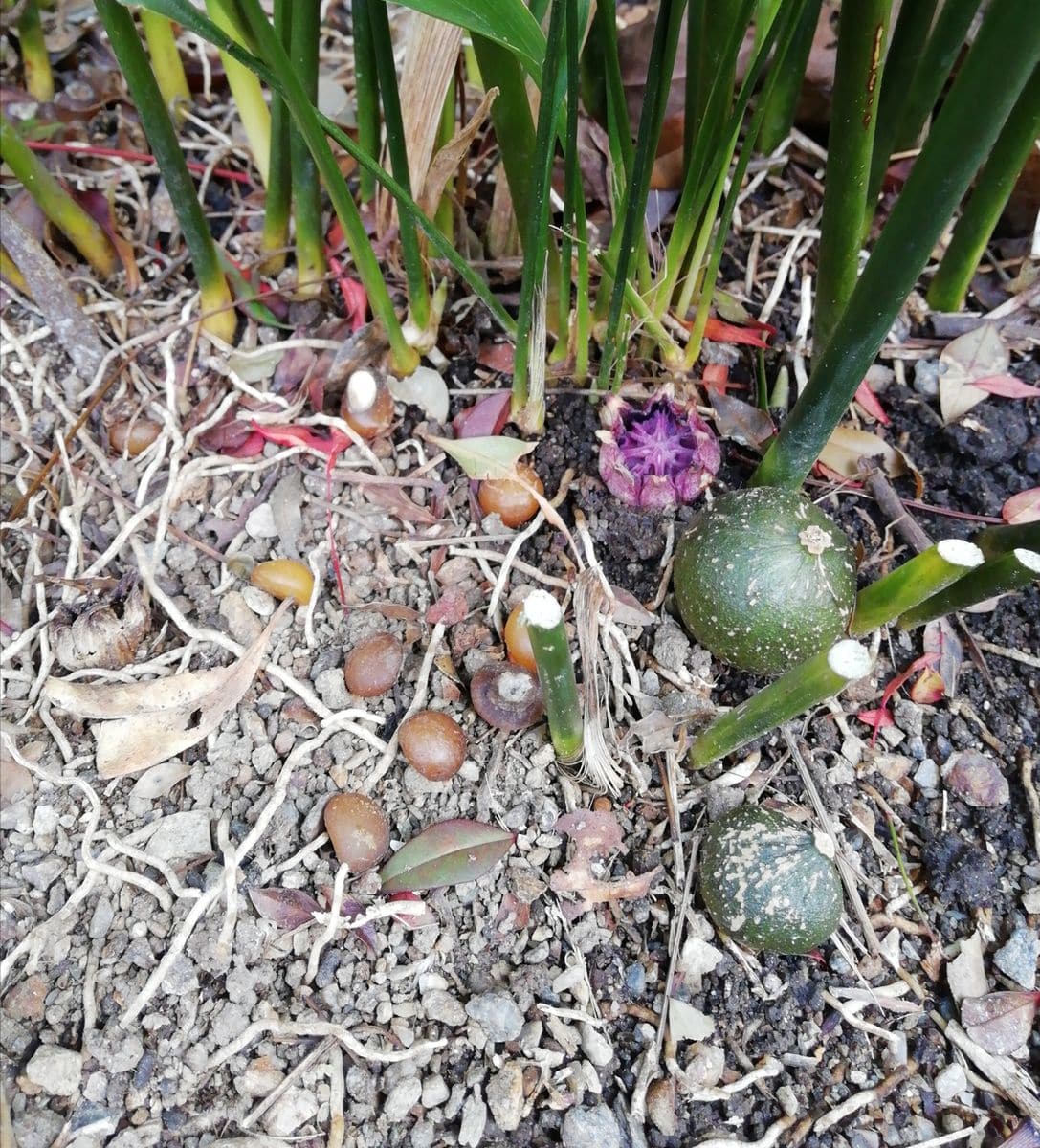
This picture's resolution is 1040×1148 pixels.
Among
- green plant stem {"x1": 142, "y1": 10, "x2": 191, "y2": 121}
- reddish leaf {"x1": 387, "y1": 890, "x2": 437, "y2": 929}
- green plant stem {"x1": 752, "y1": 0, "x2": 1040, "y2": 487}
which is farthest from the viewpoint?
green plant stem {"x1": 142, "y1": 10, "x2": 191, "y2": 121}

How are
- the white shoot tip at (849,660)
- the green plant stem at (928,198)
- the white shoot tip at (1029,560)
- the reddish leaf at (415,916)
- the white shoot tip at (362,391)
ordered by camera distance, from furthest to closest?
the white shoot tip at (362,391) → the reddish leaf at (415,916) → the white shoot tip at (1029,560) → the white shoot tip at (849,660) → the green plant stem at (928,198)

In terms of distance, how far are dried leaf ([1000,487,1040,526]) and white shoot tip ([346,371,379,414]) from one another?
30.1 inches

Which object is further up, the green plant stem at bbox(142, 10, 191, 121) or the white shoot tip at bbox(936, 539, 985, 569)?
the green plant stem at bbox(142, 10, 191, 121)

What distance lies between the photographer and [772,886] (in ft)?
2.82

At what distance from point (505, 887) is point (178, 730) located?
0.38 meters

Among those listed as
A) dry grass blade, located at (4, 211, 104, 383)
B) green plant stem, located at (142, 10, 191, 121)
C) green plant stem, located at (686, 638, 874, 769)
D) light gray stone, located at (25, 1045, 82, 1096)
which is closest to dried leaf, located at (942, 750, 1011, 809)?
green plant stem, located at (686, 638, 874, 769)

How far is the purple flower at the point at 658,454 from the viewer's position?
3.61 ft

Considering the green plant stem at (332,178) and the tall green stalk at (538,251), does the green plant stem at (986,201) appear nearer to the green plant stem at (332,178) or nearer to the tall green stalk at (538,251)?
the tall green stalk at (538,251)

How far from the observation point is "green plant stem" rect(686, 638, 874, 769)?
28.6 inches

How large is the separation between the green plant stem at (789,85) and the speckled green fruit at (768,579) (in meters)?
0.46

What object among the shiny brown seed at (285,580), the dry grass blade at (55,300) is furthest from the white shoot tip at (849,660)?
the dry grass blade at (55,300)

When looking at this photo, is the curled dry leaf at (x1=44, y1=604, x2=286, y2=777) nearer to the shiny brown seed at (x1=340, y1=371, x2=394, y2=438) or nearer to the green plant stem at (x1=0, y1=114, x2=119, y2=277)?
the shiny brown seed at (x1=340, y1=371, x2=394, y2=438)

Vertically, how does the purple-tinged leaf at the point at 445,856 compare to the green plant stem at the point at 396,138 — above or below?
below

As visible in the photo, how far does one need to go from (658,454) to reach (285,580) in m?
0.45
